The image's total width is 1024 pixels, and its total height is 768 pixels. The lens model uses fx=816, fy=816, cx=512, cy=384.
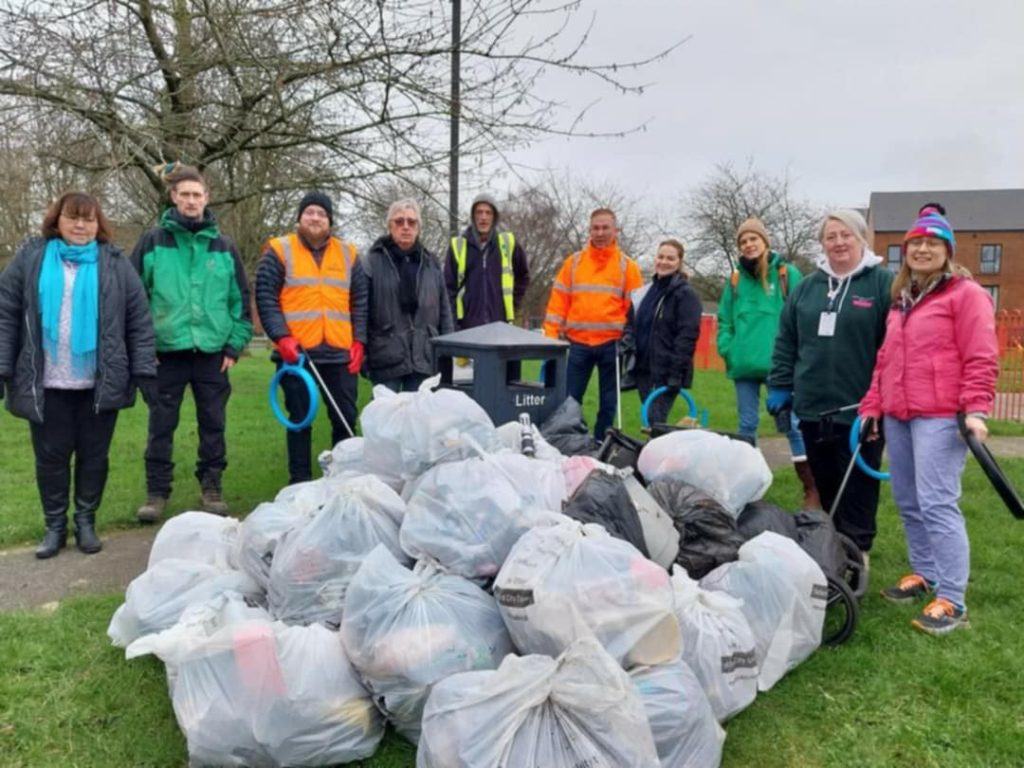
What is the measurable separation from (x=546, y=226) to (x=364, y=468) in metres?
30.7

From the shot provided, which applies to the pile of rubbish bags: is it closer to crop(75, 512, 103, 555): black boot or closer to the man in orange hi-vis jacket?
crop(75, 512, 103, 555): black boot

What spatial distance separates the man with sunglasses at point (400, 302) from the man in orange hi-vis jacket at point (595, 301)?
3.63 ft

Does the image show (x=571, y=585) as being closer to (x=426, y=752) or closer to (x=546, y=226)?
(x=426, y=752)

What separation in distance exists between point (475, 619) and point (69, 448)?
2.78 metres

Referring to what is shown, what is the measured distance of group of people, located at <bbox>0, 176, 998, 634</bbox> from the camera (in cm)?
336

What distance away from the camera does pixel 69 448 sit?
13.8ft

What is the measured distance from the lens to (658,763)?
2092 mm

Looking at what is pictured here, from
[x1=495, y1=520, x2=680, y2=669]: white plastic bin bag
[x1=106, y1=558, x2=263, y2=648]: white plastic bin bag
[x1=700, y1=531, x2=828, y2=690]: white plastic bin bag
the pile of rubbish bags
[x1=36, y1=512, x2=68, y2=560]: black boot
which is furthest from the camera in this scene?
[x1=36, y1=512, x2=68, y2=560]: black boot

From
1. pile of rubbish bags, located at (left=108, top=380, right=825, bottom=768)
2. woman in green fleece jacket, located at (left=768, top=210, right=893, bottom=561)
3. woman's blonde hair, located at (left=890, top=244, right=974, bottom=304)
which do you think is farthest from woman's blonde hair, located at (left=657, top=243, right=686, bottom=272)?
pile of rubbish bags, located at (left=108, top=380, right=825, bottom=768)

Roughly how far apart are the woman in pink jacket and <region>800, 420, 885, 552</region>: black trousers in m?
0.47

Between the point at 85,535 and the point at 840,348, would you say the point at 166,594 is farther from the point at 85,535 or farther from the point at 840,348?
the point at 840,348

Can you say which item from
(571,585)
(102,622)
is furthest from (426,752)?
(102,622)

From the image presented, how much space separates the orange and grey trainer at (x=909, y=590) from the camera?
3.62m

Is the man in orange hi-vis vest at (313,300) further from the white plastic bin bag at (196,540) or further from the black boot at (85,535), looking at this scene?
the white plastic bin bag at (196,540)
